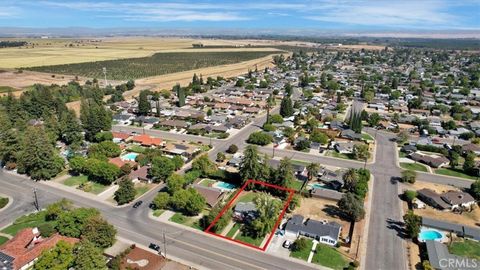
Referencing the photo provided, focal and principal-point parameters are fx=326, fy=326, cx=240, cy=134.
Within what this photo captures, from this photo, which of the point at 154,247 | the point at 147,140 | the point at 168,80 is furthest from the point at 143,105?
the point at 154,247

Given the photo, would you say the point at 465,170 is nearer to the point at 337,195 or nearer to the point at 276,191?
the point at 337,195

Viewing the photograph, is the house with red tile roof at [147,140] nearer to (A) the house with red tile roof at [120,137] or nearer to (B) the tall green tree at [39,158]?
(A) the house with red tile roof at [120,137]

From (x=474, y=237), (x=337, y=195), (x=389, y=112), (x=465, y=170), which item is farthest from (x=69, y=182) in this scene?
(x=389, y=112)

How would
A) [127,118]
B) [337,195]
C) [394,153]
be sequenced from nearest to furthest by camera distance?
[337,195], [394,153], [127,118]

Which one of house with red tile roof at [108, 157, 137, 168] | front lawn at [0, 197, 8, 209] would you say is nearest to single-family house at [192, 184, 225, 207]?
house with red tile roof at [108, 157, 137, 168]

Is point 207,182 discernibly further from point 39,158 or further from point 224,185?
point 39,158

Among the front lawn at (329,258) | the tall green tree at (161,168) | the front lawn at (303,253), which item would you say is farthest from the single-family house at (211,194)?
the front lawn at (329,258)
